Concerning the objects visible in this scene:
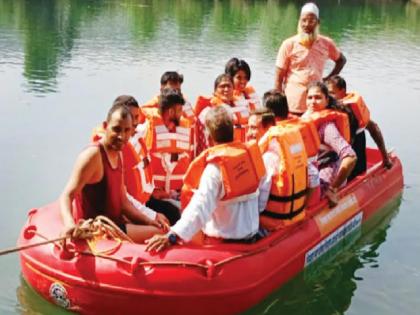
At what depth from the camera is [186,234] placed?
169 inches

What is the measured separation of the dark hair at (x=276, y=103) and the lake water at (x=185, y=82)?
1244mm

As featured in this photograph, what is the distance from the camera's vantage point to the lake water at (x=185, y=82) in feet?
18.1

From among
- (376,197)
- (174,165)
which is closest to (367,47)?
(376,197)

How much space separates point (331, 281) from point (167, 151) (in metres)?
1.68

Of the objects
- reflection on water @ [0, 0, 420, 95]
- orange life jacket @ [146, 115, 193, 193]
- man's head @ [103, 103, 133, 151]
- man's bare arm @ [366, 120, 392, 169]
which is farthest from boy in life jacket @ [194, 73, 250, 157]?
reflection on water @ [0, 0, 420, 95]

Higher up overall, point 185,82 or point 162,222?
point 162,222

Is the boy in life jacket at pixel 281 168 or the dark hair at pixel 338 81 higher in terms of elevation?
the dark hair at pixel 338 81

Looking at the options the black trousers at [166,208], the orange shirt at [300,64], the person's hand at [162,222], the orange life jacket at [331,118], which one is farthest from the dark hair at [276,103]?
the orange shirt at [300,64]

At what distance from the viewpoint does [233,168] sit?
4.32m

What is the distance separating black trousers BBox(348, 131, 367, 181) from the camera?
6.43 metres

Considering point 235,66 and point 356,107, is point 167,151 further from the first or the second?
point 356,107

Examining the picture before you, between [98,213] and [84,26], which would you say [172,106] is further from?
[84,26]

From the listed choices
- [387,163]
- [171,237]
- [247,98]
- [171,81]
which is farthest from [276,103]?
[387,163]

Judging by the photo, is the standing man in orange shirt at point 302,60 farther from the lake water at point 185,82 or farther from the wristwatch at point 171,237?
the wristwatch at point 171,237
